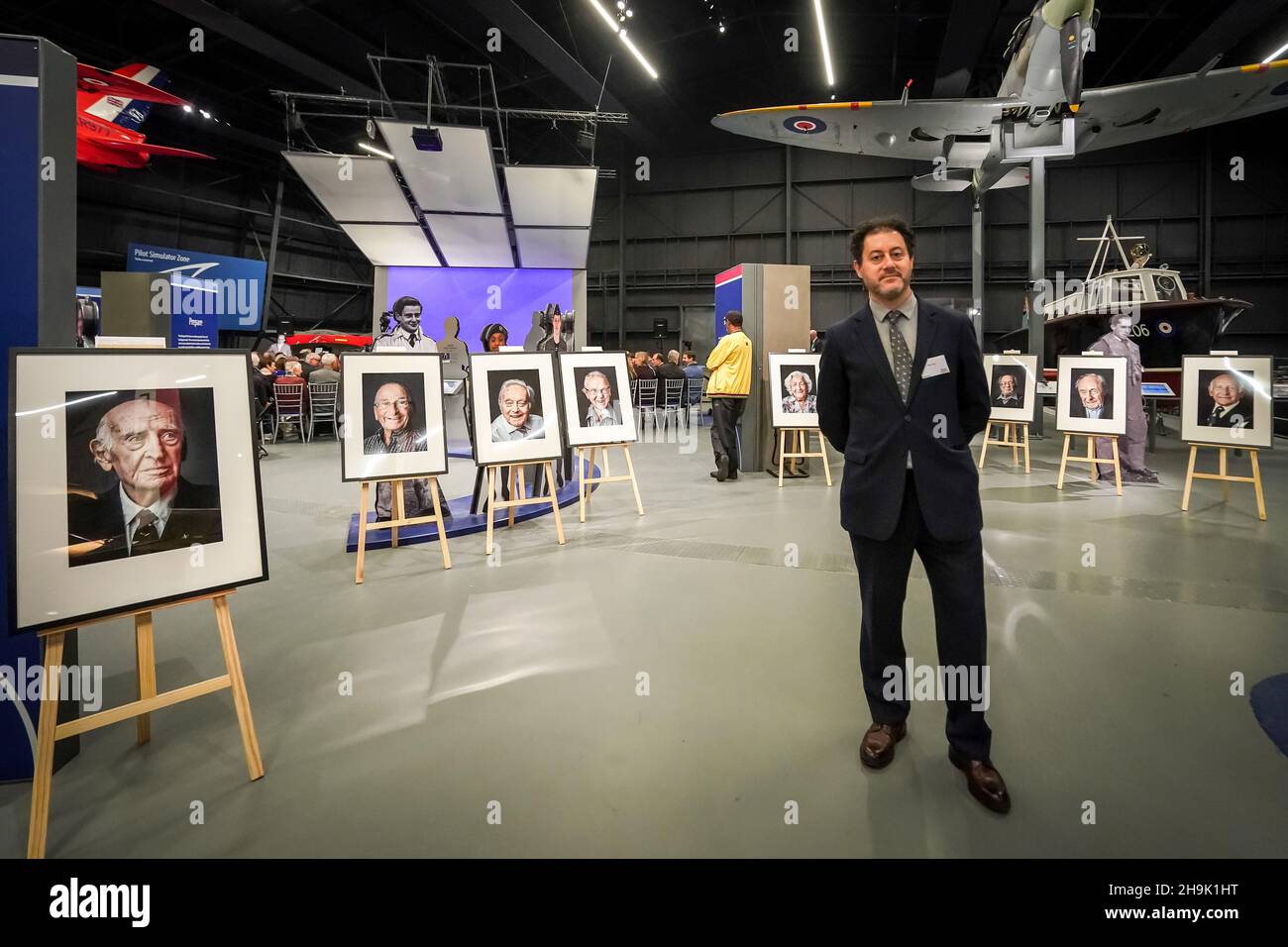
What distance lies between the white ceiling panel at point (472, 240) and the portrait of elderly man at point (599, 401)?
5612 mm

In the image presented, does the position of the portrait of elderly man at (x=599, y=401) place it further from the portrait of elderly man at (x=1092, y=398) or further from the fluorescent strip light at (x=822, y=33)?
the fluorescent strip light at (x=822, y=33)

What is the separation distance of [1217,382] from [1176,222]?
42.4ft

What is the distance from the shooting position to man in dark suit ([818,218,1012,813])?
1.56 m

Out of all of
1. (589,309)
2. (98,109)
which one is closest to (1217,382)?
(98,109)

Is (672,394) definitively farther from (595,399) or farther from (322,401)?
(595,399)

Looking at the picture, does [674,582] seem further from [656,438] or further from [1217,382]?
[656,438]

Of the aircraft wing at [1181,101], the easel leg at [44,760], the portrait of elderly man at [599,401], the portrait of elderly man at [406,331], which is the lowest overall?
the easel leg at [44,760]

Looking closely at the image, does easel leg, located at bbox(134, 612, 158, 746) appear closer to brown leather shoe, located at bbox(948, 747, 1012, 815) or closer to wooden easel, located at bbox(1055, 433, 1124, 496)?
brown leather shoe, located at bbox(948, 747, 1012, 815)

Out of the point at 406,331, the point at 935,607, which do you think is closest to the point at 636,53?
the point at 406,331

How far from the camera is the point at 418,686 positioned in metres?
2.15

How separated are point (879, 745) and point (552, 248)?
9391 millimetres

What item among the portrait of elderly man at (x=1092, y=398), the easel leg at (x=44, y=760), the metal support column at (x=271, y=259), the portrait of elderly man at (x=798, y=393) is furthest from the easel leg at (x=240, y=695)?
the metal support column at (x=271, y=259)

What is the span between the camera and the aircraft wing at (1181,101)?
21.9ft
